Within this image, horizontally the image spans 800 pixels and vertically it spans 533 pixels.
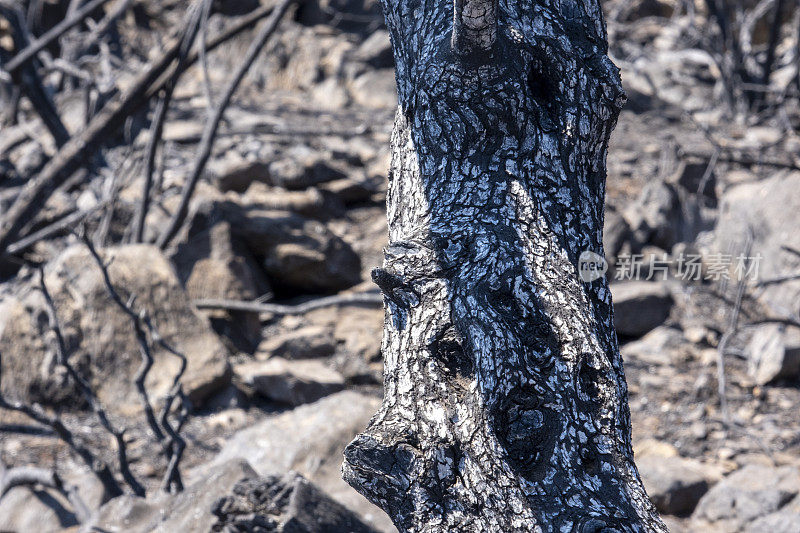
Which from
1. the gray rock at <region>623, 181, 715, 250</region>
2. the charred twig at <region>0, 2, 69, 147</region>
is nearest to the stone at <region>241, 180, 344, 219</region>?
the charred twig at <region>0, 2, 69, 147</region>

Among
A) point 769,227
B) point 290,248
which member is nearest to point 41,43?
point 290,248

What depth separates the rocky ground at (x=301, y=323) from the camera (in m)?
3.70

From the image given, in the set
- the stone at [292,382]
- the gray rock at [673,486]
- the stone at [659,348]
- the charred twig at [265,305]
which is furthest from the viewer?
the stone at [659,348]

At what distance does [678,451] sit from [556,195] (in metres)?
3.37

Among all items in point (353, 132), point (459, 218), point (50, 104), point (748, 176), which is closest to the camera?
point (459, 218)

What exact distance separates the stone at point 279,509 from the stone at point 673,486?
1866 millimetres

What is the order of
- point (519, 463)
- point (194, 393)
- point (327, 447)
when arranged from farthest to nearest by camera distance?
point (194, 393) < point (327, 447) < point (519, 463)

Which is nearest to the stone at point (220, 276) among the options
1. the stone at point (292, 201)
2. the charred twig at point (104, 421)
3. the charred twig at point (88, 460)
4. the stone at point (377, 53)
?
the stone at point (292, 201)

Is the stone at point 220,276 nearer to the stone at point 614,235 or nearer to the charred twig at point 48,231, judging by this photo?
the charred twig at point 48,231

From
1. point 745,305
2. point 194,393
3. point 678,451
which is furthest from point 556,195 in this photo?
point 745,305

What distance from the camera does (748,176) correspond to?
7746mm

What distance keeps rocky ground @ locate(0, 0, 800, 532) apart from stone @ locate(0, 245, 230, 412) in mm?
12

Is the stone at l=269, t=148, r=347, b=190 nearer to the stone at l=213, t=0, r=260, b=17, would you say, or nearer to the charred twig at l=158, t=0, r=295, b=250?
the charred twig at l=158, t=0, r=295, b=250

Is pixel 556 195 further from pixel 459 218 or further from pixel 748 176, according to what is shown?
pixel 748 176
